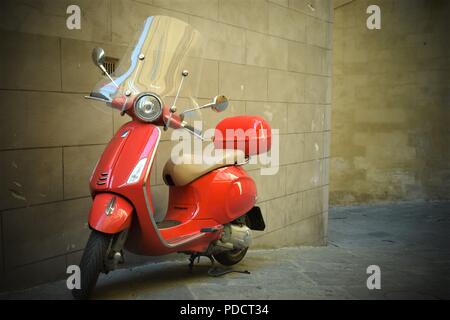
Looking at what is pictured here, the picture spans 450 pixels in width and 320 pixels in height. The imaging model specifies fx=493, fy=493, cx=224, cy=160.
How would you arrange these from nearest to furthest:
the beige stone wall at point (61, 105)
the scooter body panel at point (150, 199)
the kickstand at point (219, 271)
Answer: the scooter body panel at point (150, 199), the beige stone wall at point (61, 105), the kickstand at point (219, 271)

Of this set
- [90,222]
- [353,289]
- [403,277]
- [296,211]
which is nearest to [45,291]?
[90,222]

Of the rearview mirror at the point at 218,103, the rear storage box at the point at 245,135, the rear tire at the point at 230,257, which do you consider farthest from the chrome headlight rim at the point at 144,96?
the rear tire at the point at 230,257

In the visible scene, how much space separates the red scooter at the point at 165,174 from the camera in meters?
2.57

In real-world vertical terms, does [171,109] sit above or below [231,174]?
above

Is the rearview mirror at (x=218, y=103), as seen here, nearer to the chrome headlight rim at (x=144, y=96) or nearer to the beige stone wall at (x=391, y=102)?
the chrome headlight rim at (x=144, y=96)

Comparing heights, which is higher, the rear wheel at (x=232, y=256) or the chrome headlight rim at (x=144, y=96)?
the chrome headlight rim at (x=144, y=96)

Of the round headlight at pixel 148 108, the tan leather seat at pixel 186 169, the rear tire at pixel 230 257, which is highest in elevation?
the round headlight at pixel 148 108

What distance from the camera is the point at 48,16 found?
305 centimetres

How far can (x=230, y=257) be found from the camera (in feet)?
11.8

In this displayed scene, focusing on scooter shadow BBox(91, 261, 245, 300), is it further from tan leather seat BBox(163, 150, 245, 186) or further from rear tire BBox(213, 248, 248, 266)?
tan leather seat BBox(163, 150, 245, 186)

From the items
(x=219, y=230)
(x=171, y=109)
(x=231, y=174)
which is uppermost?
(x=171, y=109)

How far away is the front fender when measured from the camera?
248cm

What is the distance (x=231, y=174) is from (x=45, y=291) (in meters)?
1.37
